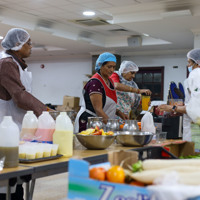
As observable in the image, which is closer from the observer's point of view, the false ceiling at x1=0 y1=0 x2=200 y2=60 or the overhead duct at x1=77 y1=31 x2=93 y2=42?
the false ceiling at x1=0 y1=0 x2=200 y2=60

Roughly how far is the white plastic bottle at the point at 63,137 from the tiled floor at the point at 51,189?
6.71ft

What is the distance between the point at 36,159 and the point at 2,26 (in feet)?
22.6

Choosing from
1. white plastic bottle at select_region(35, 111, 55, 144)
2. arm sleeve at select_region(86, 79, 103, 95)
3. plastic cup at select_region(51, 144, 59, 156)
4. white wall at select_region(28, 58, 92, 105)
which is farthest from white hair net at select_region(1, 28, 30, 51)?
white wall at select_region(28, 58, 92, 105)

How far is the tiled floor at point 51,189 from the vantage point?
13.9 ft

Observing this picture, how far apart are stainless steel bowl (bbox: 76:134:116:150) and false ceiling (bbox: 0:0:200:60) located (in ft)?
15.0

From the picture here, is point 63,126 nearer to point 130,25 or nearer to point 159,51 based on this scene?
point 130,25

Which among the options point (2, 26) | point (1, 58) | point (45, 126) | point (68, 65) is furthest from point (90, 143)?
point (68, 65)

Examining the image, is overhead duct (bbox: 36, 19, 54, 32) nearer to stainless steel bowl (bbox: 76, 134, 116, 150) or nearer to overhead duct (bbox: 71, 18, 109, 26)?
overhead duct (bbox: 71, 18, 109, 26)

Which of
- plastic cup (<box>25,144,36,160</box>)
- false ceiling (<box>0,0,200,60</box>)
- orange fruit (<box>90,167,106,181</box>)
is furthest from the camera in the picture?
false ceiling (<box>0,0,200,60</box>)

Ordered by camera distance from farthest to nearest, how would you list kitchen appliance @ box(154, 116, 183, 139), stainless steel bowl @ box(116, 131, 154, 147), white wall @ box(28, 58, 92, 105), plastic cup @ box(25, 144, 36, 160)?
white wall @ box(28, 58, 92, 105) < kitchen appliance @ box(154, 116, 183, 139) < stainless steel bowl @ box(116, 131, 154, 147) < plastic cup @ box(25, 144, 36, 160)

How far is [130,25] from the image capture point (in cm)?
746

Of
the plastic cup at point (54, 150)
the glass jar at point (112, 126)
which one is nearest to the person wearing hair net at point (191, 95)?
the glass jar at point (112, 126)

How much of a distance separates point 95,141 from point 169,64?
9.58 meters

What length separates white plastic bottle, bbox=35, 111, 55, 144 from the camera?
216 cm
